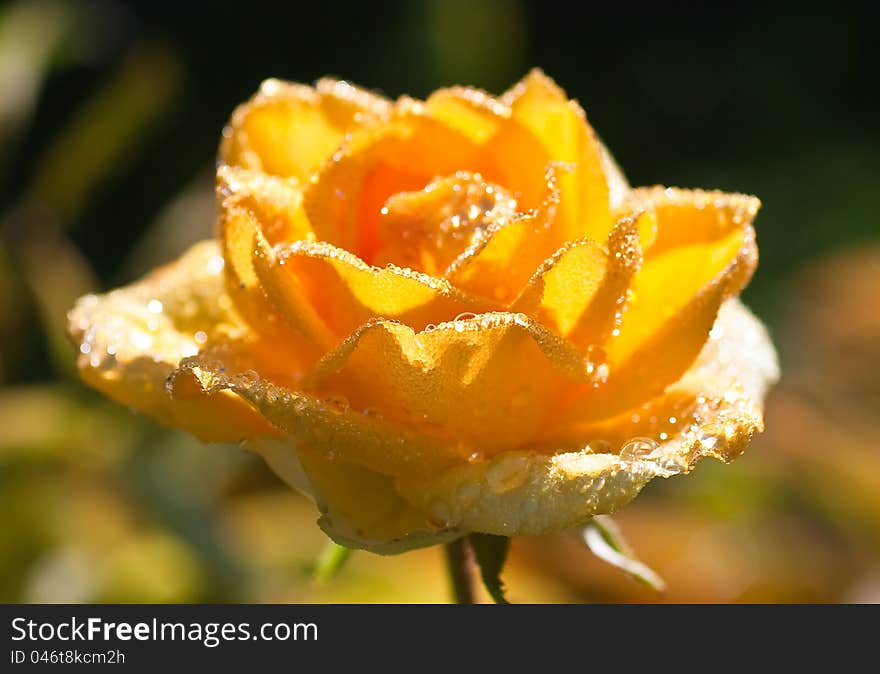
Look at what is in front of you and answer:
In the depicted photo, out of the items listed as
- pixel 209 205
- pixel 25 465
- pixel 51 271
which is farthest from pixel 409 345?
pixel 209 205

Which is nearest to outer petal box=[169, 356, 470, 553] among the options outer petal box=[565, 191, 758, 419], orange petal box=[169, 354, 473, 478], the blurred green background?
orange petal box=[169, 354, 473, 478]

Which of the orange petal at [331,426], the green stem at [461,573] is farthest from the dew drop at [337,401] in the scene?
the green stem at [461,573]

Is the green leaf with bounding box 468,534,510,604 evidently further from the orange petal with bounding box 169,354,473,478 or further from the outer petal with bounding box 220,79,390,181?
the outer petal with bounding box 220,79,390,181

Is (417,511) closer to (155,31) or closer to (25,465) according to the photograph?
(25,465)

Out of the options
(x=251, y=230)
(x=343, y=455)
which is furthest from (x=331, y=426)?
(x=251, y=230)

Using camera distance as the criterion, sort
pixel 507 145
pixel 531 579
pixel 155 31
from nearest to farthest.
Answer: pixel 507 145, pixel 531 579, pixel 155 31

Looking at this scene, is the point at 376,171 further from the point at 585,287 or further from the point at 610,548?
the point at 610,548
